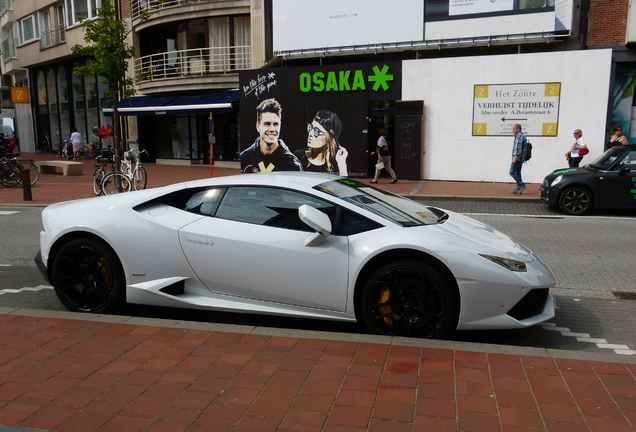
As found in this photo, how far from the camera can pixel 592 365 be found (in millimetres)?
3689

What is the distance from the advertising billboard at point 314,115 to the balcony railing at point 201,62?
4317 millimetres

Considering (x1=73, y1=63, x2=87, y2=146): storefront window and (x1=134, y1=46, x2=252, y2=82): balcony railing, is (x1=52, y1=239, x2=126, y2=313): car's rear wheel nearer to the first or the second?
(x1=134, y1=46, x2=252, y2=82): balcony railing

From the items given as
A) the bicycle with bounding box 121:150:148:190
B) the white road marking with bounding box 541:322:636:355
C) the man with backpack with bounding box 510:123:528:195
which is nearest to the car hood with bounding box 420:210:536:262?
the white road marking with bounding box 541:322:636:355

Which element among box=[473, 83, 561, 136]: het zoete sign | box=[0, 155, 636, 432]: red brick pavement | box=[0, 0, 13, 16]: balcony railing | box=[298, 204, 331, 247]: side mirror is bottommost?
box=[0, 155, 636, 432]: red brick pavement

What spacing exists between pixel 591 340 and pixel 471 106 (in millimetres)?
14636

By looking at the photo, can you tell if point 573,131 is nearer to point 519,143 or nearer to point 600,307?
point 519,143

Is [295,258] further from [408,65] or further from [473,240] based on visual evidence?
[408,65]

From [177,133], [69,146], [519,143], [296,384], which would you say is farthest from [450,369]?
[69,146]

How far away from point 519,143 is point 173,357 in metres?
12.9

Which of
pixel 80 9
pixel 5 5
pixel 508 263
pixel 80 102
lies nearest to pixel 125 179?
pixel 508 263

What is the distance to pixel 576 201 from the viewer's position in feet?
40.7

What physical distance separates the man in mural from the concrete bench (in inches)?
270

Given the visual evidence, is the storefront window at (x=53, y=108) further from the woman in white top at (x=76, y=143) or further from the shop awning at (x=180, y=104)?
the shop awning at (x=180, y=104)

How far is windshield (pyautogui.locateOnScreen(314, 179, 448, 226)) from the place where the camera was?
4.75m
